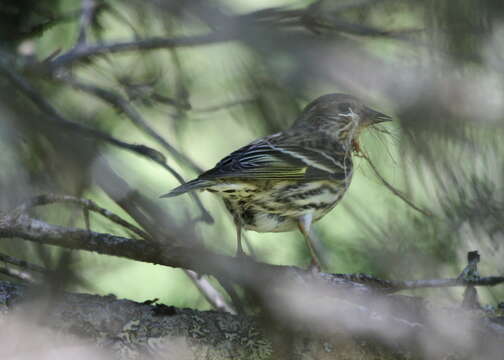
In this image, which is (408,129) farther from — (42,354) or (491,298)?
(42,354)

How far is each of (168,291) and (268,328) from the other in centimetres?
100

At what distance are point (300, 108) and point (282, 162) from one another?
372mm

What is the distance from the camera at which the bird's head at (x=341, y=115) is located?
1848mm

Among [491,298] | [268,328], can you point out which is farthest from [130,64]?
[491,298]

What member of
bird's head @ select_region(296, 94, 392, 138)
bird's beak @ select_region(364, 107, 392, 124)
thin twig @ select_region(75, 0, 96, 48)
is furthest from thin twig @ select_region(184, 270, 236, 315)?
thin twig @ select_region(75, 0, 96, 48)

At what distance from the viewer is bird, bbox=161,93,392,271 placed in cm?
224

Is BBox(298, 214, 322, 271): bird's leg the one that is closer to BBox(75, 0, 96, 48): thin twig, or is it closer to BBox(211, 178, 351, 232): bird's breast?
BBox(211, 178, 351, 232): bird's breast

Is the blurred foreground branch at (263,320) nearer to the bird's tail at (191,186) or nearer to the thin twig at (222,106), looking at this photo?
the bird's tail at (191,186)

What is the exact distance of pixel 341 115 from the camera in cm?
257

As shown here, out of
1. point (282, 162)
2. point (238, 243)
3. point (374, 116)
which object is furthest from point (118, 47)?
point (374, 116)

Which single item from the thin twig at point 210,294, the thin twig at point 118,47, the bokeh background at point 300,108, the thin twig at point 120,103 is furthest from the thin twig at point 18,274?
the thin twig at point 118,47

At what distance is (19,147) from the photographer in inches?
69.6

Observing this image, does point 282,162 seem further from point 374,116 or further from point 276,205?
point 374,116

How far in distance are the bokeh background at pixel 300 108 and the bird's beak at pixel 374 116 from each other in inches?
1.5
